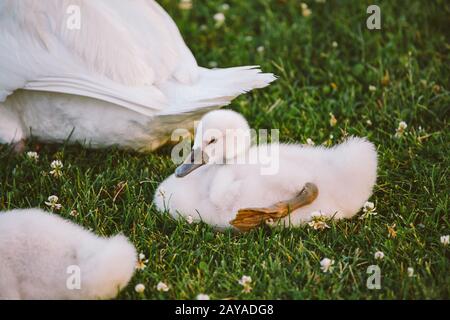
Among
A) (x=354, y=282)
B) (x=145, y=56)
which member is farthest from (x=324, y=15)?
(x=354, y=282)

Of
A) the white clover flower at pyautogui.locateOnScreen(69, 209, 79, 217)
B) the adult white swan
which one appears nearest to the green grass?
the white clover flower at pyautogui.locateOnScreen(69, 209, 79, 217)

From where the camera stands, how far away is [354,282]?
3330 mm

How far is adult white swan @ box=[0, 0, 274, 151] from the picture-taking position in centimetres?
399

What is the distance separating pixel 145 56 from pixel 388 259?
5.33ft

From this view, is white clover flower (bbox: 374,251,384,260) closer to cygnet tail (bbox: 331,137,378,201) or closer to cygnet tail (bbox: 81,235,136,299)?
cygnet tail (bbox: 331,137,378,201)

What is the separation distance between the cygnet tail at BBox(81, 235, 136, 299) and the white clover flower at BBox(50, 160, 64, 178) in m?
1.06

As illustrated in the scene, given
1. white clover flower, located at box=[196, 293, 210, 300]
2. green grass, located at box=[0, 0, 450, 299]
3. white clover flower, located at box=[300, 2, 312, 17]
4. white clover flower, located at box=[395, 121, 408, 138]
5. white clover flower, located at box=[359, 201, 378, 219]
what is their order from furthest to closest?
1. white clover flower, located at box=[300, 2, 312, 17]
2. white clover flower, located at box=[395, 121, 408, 138]
3. white clover flower, located at box=[359, 201, 378, 219]
4. green grass, located at box=[0, 0, 450, 299]
5. white clover flower, located at box=[196, 293, 210, 300]

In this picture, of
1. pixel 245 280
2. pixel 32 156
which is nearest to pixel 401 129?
pixel 245 280

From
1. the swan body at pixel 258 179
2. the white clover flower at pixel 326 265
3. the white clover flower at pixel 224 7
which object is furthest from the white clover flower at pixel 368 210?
the white clover flower at pixel 224 7

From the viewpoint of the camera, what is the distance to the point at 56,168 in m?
4.18

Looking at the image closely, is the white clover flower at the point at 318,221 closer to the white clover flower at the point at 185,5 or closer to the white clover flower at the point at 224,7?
the white clover flower at the point at 224,7
